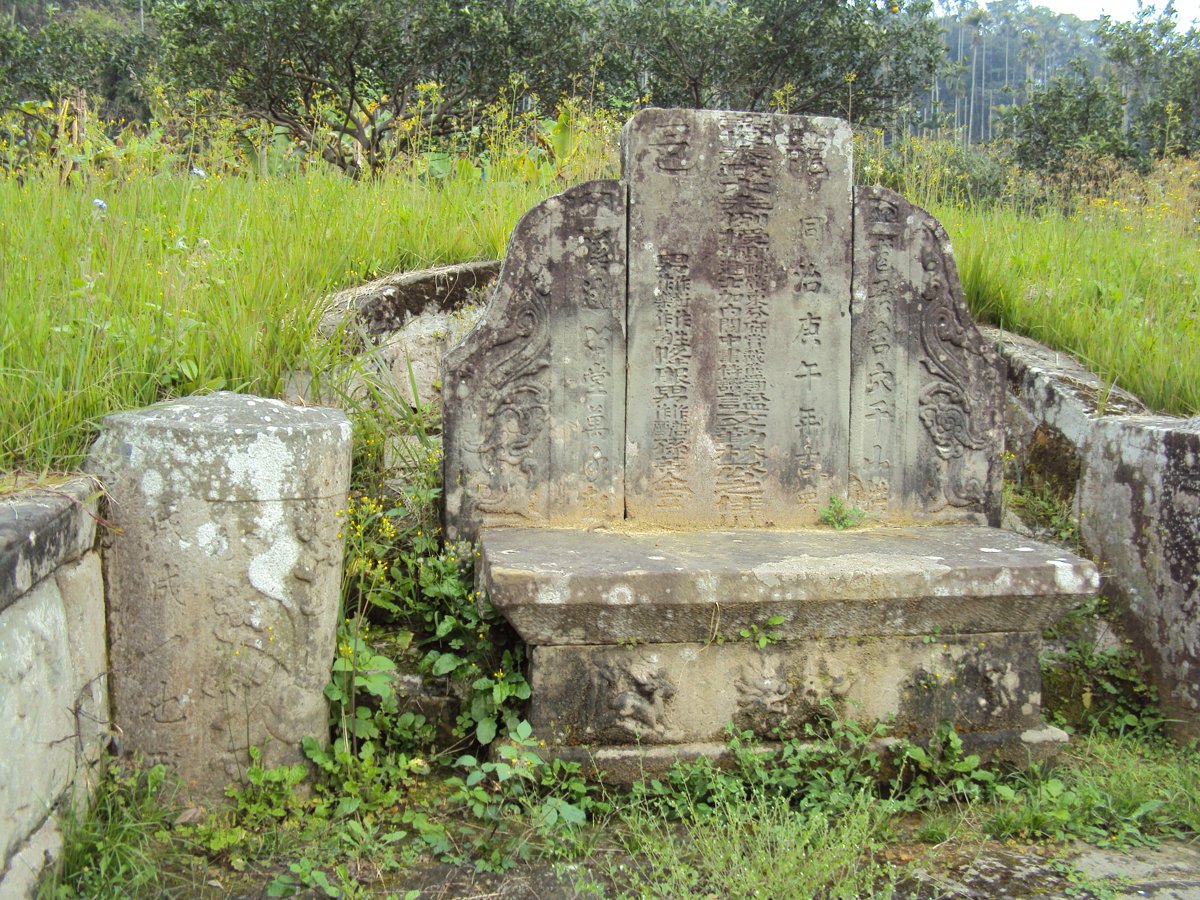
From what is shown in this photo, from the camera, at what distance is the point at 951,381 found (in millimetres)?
3506

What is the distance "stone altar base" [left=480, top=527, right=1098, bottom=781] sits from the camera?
2.71 metres

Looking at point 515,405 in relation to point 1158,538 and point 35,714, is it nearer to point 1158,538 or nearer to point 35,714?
point 35,714

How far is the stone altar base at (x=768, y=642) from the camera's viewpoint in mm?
2711

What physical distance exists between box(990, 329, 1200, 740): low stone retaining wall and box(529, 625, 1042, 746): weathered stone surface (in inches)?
26.6

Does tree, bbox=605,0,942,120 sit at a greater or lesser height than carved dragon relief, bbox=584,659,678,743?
greater

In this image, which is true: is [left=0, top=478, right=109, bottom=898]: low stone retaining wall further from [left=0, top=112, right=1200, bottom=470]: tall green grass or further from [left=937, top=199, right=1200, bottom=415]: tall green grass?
[left=937, top=199, right=1200, bottom=415]: tall green grass

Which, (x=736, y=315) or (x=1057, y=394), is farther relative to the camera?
(x=1057, y=394)

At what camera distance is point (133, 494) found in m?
2.40

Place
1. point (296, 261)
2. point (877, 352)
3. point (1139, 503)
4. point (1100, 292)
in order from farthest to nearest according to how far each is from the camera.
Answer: point (1100, 292) → point (296, 261) → point (877, 352) → point (1139, 503)

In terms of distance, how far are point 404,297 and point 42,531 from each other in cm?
235

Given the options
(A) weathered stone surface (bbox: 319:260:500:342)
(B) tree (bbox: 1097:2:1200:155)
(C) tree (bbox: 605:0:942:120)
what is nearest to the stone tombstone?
(A) weathered stone surface (bbox: 319:260:500:342)

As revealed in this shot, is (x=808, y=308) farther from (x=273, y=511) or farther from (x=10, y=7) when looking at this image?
(x=10, y=7)

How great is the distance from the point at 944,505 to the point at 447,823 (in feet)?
6.91

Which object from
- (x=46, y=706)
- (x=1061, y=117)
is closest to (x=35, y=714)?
(x=46, y=706)
